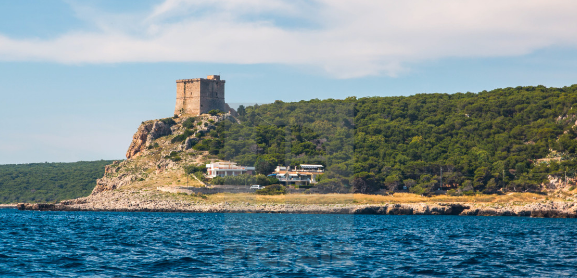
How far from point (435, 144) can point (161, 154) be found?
42558 mm

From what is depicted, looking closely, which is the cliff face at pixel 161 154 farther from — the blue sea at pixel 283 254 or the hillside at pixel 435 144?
the blue sea at pixel 283 254

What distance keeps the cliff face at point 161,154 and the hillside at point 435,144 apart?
6.5 inches

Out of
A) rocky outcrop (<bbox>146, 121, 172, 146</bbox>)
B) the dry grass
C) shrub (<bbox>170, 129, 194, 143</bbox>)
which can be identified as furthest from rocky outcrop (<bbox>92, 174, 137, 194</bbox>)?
the dry grass

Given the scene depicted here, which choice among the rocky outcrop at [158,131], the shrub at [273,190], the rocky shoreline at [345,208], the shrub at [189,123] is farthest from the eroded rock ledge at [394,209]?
the rocky outcrop at [158,131]

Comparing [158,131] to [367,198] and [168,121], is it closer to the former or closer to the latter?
[168,121]

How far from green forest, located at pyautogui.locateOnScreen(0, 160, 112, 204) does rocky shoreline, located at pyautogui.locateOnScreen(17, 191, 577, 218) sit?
56116mm

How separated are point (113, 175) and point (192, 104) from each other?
18161 millimetres

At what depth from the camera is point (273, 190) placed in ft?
188

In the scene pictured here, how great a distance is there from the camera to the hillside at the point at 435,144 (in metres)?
68.9

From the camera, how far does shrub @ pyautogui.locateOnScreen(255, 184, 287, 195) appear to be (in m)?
56.9

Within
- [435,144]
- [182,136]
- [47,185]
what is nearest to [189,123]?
[182,136]

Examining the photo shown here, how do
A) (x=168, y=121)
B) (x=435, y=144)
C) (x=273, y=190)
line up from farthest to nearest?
(x=168, y=121)
(x=435, y=144)
(x=273, y=190)

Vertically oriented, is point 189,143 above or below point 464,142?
above

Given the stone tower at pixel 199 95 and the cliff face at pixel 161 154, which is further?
the stone tower at pixel 199 95
